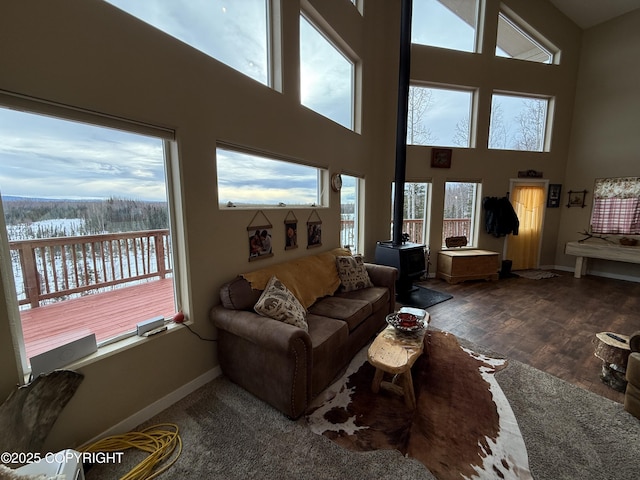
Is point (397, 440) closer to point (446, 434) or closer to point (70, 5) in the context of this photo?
point (446, 434)

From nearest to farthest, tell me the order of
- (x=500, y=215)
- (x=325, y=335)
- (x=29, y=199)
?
(x=29, y=199), (x=325, y=335), (x=500, y=215)

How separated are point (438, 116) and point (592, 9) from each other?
3463mm

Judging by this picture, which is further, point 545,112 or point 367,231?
point 545,112

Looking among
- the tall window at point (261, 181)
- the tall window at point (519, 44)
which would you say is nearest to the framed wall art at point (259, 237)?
the tall window at point (261, 181)

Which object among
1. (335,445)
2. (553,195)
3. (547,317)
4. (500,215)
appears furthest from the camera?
(553,195)

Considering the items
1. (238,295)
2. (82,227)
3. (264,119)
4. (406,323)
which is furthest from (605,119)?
(82,227)

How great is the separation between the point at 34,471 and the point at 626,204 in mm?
7798

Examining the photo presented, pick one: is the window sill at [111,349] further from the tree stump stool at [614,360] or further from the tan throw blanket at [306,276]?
the tree stump stool at [614,360]

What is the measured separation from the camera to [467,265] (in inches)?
187

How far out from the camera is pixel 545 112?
5371mm

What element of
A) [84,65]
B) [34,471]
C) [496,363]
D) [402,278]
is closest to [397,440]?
[496,363]

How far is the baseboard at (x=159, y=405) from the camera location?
161 cm

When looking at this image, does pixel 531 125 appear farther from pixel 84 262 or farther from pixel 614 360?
pixel 84 262

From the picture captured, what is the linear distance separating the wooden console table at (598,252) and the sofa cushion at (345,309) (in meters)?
4.97
